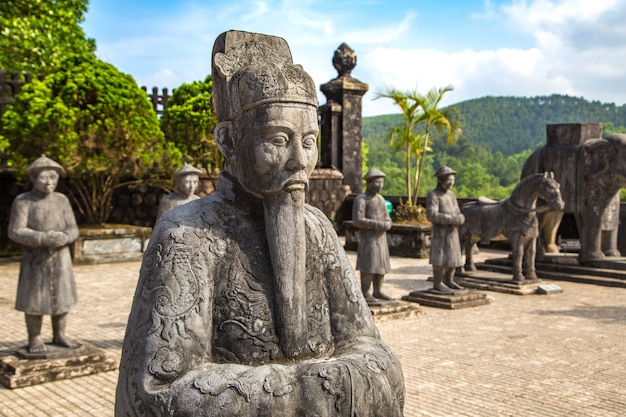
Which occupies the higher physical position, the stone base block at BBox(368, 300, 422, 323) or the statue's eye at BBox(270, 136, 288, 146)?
the statue's eye at BBox(270, 136, 288, 146)

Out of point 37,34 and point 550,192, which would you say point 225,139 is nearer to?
point 550,192

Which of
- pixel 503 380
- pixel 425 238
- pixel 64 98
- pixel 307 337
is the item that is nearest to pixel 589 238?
pixel 425 238

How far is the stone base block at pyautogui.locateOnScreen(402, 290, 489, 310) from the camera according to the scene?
35.3 feet

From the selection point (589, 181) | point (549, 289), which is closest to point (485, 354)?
point (549, 289)

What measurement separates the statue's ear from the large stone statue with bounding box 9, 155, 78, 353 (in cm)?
493

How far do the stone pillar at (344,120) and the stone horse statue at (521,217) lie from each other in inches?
320

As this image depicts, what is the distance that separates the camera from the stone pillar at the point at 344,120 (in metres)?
20.3

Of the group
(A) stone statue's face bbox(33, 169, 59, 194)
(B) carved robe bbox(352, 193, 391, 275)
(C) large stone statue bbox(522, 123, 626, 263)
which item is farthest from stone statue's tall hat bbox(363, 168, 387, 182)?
(C) large stone statue bbox(522, 123, 626, 263)

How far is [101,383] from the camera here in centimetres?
702

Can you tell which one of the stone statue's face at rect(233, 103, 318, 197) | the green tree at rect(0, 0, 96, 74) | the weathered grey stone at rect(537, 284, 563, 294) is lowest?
the weathered grey stone at rect(537, 284, 563, 294)

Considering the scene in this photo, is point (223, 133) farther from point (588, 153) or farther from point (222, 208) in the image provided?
point (588, 153)

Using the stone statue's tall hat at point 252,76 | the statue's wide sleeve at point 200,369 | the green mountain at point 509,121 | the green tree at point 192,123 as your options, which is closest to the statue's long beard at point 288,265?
the statue's wide sleeve at point 200,369

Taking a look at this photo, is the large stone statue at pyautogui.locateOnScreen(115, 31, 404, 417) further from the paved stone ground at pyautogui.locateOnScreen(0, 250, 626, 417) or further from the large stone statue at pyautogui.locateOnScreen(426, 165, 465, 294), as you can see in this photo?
the large stone statue at pyautogui.locateOnScreen(426, 165, 465, 294)

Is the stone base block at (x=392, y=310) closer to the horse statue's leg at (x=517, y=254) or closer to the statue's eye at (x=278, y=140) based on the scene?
the horse statue's leg at (x=517, y=254)
